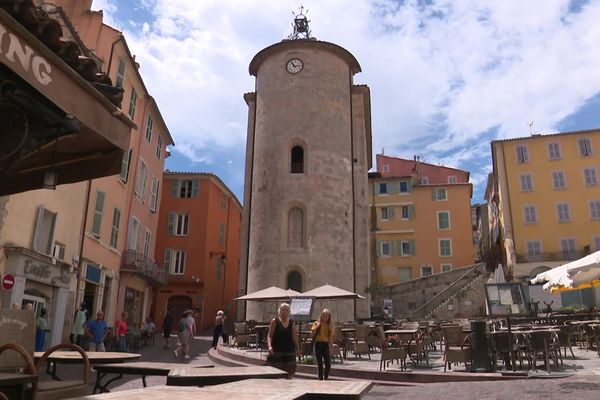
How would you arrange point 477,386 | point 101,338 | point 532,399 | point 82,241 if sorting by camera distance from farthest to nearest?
point 82,241
point 101,338
point 477,386
point 532,399

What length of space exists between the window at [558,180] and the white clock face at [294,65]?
759 inches

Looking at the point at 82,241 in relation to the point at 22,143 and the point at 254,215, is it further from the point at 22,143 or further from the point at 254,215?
the point at 22,143

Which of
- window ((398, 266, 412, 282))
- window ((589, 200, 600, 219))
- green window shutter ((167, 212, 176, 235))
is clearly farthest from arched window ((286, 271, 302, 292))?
window ((589, 200, 600, 219))

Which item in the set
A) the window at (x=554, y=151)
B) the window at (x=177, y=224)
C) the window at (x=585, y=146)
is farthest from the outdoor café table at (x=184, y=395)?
the window at (x=585, y=146)

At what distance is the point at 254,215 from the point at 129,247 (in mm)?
6152

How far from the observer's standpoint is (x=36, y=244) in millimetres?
14961

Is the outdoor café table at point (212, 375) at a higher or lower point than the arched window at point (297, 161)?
lower

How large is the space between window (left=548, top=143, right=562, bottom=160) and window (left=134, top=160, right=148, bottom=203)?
1034 inches

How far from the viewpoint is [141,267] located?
23219 mm

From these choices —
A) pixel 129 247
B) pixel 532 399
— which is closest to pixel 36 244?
pixel 129 247

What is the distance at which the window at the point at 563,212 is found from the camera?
3422 centimetres

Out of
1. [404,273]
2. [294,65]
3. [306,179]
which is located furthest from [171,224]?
[404,273]

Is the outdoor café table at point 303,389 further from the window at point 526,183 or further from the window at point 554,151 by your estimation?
the window at point 554,151

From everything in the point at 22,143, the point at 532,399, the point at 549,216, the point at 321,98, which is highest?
the point at 321,98
